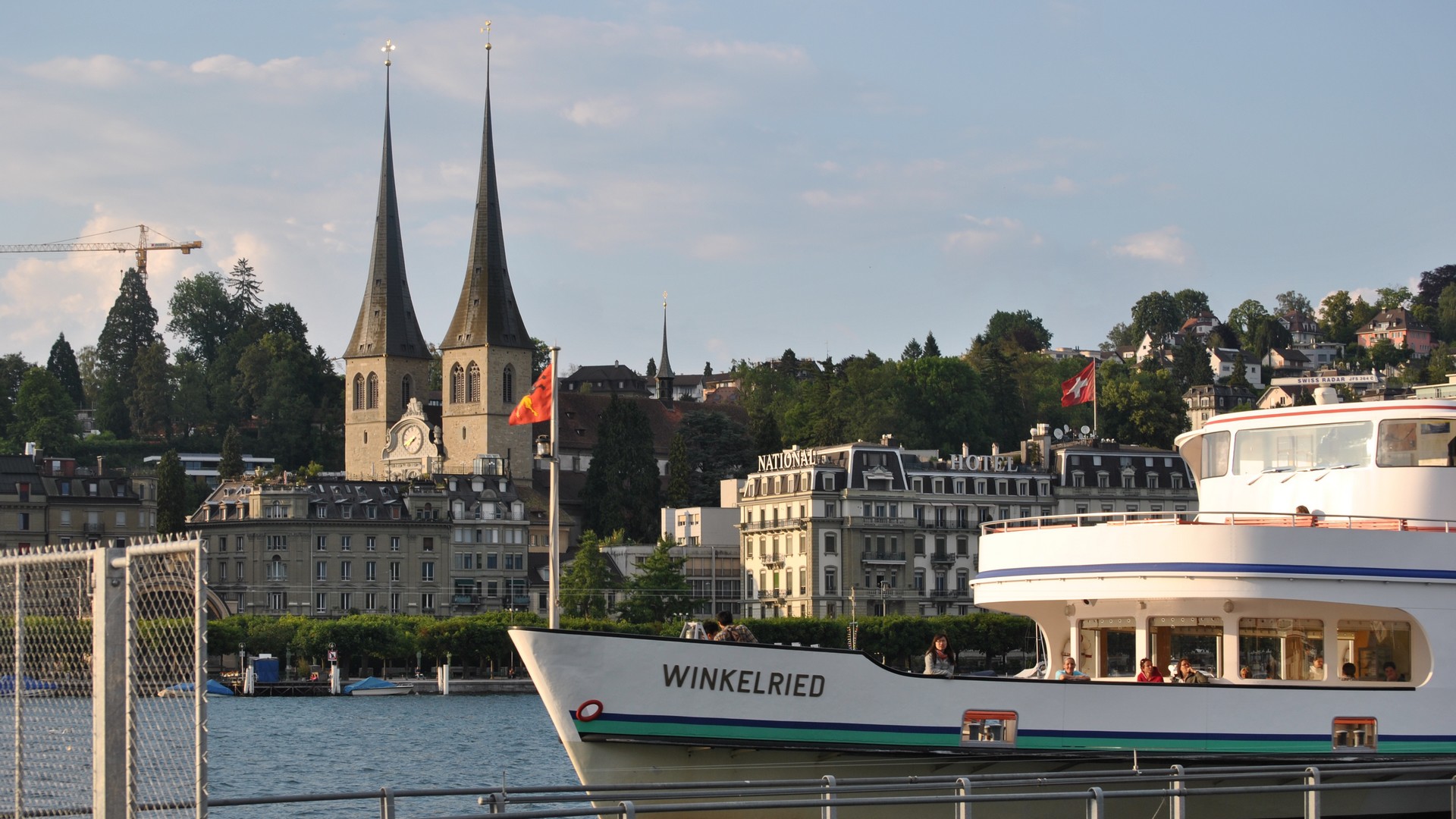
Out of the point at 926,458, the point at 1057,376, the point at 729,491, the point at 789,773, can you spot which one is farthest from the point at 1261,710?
the point at 1057,376

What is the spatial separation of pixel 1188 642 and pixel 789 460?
9266 centimetres

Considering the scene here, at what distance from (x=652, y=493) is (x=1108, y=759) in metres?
113

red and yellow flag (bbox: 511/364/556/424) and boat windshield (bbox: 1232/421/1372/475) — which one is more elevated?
red and yellow flag (bbox: 511/364/556/424)

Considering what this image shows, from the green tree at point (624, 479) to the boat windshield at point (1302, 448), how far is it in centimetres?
10660

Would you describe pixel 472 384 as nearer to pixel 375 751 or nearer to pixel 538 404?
pixel 375 751

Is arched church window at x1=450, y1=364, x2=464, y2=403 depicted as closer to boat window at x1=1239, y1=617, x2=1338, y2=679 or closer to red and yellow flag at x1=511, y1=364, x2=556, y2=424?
red and yellow flag at x1=511, y1=364, x2=556, y2=424

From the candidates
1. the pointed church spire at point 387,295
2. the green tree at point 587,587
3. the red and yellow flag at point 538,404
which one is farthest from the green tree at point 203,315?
the red and yellow flag at point 538,404

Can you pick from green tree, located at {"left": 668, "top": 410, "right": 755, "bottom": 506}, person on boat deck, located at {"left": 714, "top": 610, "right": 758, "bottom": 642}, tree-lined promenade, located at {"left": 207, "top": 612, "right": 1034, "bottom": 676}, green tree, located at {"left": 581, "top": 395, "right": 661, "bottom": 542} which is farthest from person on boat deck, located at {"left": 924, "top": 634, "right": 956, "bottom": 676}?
green tree, located at {"left": 668, "top": 410, "right": 755, "bottom": 506}

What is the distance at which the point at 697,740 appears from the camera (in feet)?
66.4

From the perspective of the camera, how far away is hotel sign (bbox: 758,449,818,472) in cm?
11381

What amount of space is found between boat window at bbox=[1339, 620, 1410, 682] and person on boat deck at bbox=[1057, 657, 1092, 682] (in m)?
3.00

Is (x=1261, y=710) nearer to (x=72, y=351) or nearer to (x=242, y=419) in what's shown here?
(x=242, y=419)

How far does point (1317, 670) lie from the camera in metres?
22.8

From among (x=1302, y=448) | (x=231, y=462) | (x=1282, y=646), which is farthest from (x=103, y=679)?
(x=231, y=462)
